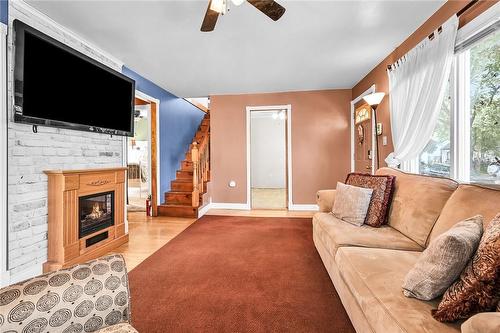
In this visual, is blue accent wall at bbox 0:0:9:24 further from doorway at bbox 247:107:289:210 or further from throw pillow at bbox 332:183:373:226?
doorway at bbox 247:107:289:210

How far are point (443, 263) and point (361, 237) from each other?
2.94 ft

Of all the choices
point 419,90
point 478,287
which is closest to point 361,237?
point 478,287

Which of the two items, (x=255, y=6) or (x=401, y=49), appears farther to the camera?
(x=401, y=49)

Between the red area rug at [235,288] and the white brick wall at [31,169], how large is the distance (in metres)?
0.95

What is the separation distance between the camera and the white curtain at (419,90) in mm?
2111

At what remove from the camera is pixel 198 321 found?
164cm

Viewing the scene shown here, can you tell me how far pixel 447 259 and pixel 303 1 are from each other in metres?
2.18

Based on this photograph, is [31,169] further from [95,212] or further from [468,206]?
[468,206]

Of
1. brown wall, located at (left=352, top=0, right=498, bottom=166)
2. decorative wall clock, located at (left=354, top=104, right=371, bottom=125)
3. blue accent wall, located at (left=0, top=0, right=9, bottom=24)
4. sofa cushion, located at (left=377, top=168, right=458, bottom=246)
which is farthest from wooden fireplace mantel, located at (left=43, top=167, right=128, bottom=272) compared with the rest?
decorative wall clock, located at (left=354, top=104, right=371, bottom=125)

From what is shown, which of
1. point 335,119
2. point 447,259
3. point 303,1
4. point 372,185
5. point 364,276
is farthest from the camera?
point 335,119

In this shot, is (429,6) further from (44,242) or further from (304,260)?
(44,242)

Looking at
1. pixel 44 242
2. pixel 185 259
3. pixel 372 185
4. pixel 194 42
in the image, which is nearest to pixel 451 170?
pixel 372 185

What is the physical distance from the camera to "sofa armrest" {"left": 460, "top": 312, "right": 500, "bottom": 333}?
2.12ft

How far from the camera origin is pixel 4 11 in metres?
2.03
